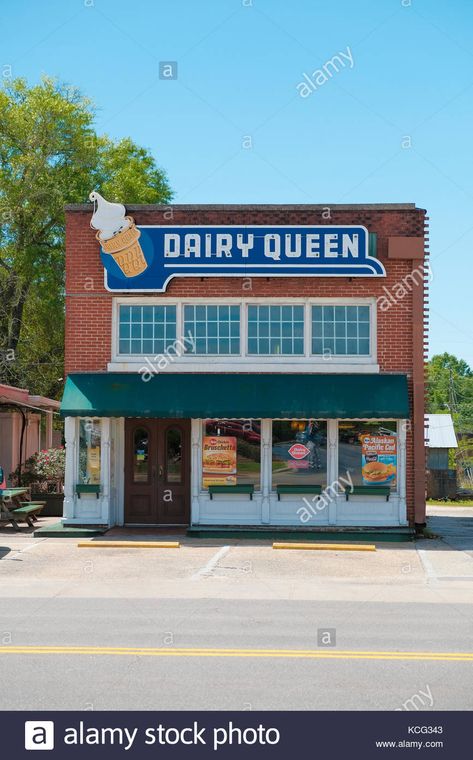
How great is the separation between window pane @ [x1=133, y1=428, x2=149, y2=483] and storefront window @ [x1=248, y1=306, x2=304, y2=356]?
310cm

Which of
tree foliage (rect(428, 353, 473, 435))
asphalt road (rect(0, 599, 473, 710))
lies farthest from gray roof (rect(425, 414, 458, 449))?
tree foliage (rect(428, 353, 473, 435))

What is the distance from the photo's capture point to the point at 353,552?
1712 centimetres

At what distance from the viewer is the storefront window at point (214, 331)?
1916 centimetres

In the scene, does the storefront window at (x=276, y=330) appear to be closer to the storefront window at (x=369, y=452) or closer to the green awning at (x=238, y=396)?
the green awning at (x=238, y=396)

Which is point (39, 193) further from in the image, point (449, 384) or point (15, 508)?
point (449, 384)

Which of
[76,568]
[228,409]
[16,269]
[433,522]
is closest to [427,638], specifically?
[76,568]

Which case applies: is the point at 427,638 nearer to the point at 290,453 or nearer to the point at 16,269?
the point at 290,453

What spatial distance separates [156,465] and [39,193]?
19.2 m

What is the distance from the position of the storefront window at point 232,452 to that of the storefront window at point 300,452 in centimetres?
41

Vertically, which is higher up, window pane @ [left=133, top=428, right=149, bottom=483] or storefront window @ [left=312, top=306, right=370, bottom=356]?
storefront window @ [left=312, top=306, right=370, bottom=356]

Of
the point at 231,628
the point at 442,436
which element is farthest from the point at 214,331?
the point at 442,436

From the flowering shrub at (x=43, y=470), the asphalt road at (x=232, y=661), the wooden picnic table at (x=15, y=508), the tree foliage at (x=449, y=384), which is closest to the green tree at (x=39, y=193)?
the flowering shrub at (x=43, y=470)

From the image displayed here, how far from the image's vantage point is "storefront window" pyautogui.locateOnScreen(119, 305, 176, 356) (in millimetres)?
19203

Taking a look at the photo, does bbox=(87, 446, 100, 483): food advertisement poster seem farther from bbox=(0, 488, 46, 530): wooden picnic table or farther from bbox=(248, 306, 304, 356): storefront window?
bbox=(248, 306, 304, 356): storefront window
